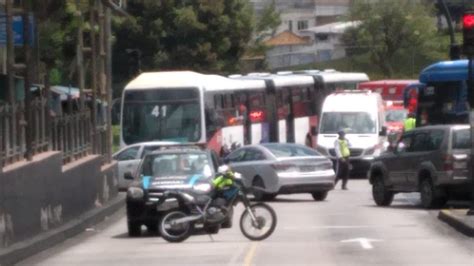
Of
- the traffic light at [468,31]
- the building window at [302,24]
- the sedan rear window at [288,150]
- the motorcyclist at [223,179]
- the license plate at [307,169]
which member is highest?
the building window at [302,24]

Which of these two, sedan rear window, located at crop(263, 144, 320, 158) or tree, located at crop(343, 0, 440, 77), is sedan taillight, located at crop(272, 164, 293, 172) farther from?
tree, located at crop(343, 0, 440, 77)

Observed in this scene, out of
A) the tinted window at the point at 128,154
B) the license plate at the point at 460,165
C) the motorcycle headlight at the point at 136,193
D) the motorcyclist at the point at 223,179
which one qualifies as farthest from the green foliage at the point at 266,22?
A: the motorcyclist at the point at 223,179

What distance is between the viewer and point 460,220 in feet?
79.6

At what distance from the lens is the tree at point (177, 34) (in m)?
63.7

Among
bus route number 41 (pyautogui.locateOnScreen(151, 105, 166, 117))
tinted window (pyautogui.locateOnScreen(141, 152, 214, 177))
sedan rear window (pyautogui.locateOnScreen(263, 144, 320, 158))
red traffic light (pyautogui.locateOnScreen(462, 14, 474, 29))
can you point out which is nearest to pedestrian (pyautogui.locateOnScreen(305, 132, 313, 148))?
bus route number 41 (pyautogui.locateOnScreen(151, 105, 166, 117))

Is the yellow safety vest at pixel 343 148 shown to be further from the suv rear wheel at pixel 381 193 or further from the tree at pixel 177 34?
the tree at pixel 177 34

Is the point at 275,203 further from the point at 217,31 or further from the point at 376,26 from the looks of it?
the point at 376,26

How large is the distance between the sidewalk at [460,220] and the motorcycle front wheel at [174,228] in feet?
16.0

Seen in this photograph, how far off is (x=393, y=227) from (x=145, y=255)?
641 centimetres

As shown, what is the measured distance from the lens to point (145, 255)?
20875 millimetres

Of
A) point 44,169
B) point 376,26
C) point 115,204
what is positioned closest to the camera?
point 44,169

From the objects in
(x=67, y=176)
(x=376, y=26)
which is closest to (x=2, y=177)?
(x=67, y=176)

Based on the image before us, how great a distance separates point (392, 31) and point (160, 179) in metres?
61.3

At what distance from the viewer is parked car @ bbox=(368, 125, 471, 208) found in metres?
28.7
